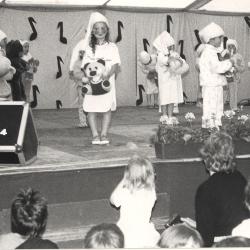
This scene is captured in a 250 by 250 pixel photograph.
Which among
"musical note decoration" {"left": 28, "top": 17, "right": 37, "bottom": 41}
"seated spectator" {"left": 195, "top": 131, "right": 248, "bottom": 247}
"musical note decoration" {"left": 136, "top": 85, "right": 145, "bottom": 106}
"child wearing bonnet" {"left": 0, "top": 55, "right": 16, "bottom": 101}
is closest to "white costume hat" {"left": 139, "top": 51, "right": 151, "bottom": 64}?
"musical note decoration" {"left": 136, "top": 85, "right": 145, "bottom": 106}

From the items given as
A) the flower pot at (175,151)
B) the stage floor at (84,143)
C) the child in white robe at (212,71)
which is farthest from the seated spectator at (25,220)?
the child in white robe at (212,71)

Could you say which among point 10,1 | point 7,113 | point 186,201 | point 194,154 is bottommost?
point 186,201

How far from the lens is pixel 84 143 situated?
22.8 ft

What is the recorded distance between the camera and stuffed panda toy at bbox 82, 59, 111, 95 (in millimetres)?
6559

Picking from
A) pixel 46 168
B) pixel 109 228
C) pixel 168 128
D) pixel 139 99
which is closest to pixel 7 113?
pixel 46 168

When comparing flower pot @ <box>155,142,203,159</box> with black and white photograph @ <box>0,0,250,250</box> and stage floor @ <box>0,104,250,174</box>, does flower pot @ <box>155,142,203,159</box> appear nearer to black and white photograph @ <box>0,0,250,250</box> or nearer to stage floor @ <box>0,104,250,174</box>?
black and white photograph @ <box>0,0,250,250</box>

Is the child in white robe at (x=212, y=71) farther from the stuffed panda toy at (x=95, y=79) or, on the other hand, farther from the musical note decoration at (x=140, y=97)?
the musical note decoration at (x=140, y=97)

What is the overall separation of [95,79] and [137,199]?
2591mm

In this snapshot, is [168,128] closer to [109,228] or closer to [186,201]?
[186,201]

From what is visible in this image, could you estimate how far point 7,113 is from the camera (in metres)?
5.31

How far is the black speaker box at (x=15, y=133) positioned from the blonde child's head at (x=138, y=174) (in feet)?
4.37

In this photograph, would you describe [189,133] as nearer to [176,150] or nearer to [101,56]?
[176,150]

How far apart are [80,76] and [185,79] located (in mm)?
8343

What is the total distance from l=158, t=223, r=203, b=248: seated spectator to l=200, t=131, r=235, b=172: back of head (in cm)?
136
